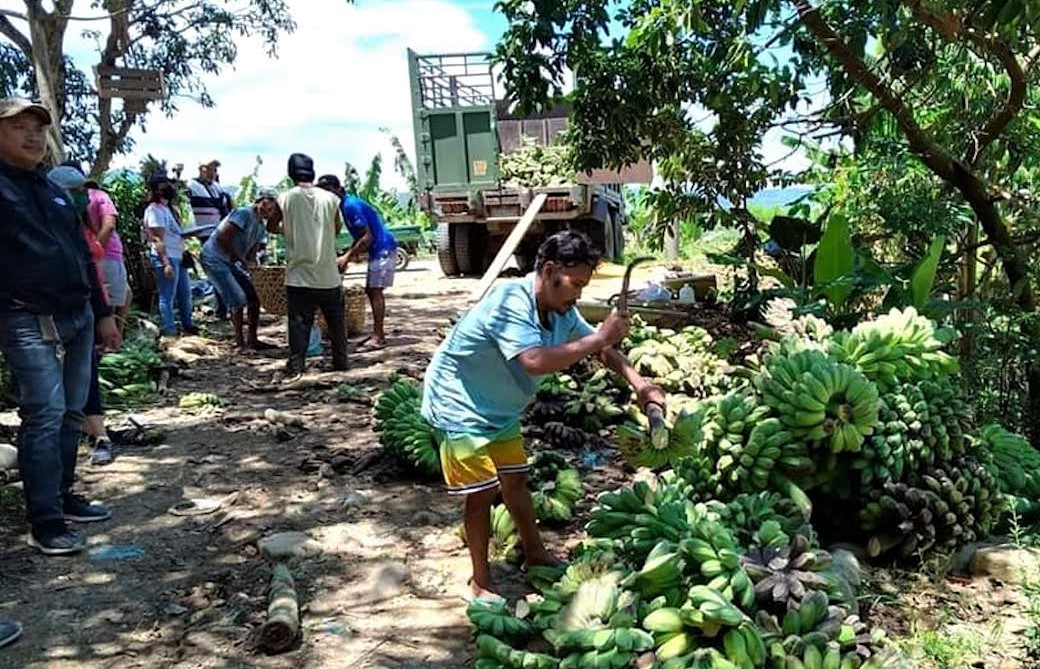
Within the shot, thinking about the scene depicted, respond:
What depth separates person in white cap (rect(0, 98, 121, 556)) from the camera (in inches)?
142

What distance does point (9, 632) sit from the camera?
3135 mm

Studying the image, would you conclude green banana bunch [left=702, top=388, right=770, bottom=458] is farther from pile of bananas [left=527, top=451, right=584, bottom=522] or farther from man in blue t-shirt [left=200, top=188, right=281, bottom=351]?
man in blue t-shirt [left=200, top=188, right=281, bottom=351]

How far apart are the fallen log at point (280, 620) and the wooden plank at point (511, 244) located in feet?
23.2

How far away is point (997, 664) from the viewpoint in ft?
9.87

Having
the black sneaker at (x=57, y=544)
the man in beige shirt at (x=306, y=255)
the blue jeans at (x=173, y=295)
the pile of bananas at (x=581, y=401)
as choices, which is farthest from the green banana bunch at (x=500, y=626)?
the blue jeans at (x=173, y=295)

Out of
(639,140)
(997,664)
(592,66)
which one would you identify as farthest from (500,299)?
(639,140)

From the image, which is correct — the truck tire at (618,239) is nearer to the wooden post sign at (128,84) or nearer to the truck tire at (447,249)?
the truck tire at (447,249)

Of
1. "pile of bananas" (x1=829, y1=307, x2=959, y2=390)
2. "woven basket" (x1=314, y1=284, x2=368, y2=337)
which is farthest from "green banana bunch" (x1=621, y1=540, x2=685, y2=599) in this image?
"woven basket" (x1=314, y1=284, x2=368, y2=337)

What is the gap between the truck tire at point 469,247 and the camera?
15.1 m

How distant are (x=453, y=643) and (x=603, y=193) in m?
11.9

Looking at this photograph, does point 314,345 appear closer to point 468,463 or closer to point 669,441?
point 468,463

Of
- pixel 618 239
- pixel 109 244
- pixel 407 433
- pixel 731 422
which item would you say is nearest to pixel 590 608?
pixel 731 422

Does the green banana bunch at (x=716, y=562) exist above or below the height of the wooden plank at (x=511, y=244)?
below

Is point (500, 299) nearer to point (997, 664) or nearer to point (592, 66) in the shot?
point (997, 664)
